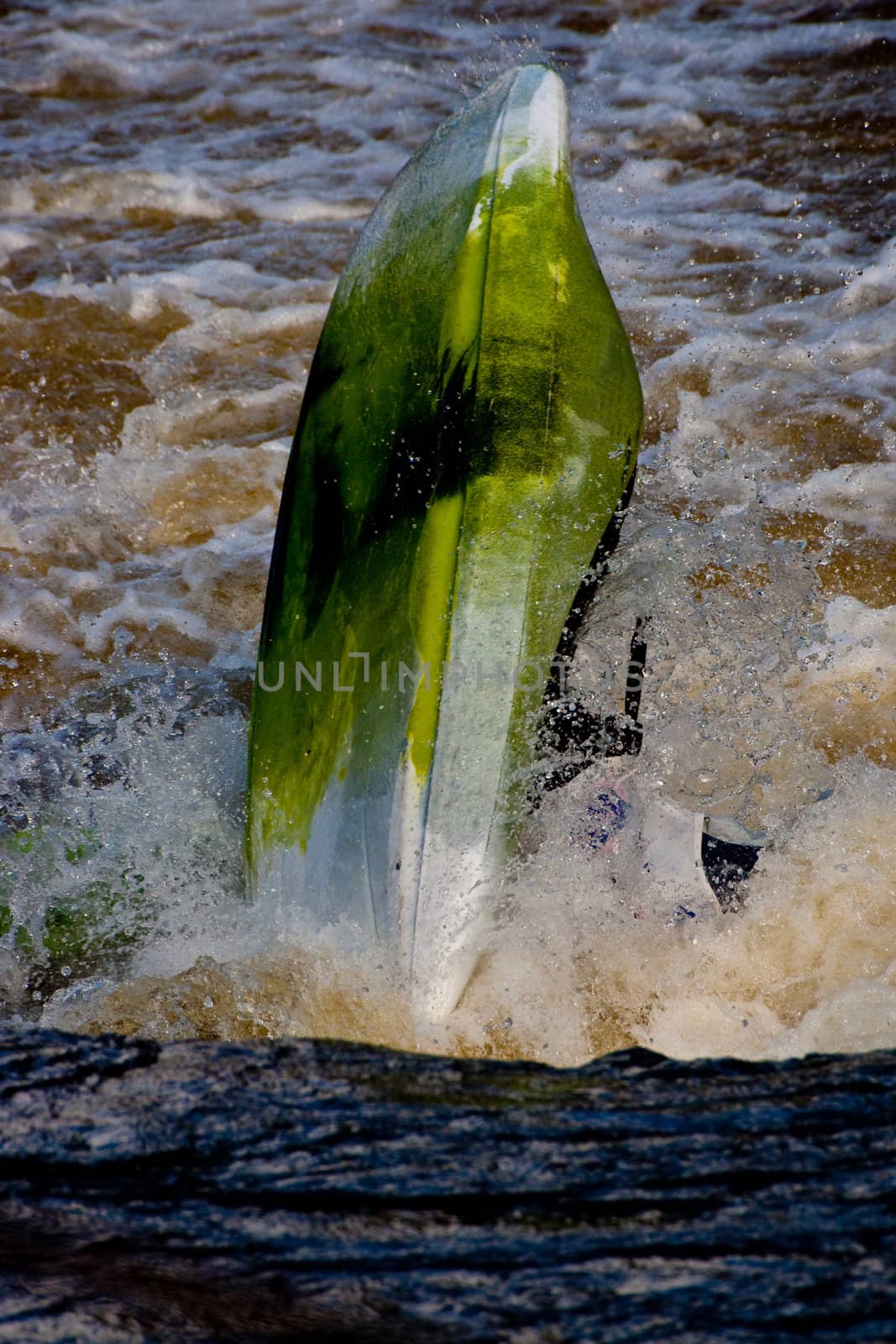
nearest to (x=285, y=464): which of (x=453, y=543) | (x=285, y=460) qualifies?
(x=285, y=460)

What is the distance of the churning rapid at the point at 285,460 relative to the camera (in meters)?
1.97

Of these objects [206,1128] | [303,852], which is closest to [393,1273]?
[206,1128]

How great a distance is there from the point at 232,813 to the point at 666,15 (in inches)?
270

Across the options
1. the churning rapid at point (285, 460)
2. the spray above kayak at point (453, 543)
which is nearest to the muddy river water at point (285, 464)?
the churning rapid at point (285, 460)

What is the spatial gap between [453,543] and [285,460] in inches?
83.4

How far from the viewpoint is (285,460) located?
389cm

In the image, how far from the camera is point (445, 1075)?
4.98 feet

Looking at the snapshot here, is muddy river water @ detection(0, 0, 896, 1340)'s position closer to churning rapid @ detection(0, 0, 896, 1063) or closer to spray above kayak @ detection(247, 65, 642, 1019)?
churning rapid @ detection(0, 0, 896, 1063)

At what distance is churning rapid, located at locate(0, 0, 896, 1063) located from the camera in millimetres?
1971

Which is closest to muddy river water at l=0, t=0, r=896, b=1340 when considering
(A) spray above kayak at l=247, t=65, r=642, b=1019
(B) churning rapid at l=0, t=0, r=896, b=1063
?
(B) churning rapid at l=0, t=0, r=896, b=1063

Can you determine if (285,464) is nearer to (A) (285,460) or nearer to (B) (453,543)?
(A) (285,460)

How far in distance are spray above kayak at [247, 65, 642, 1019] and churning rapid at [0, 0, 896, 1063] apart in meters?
0.11

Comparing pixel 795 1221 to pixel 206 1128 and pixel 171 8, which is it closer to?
pixel 206 1128

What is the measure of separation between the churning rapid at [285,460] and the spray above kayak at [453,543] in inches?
4.2
